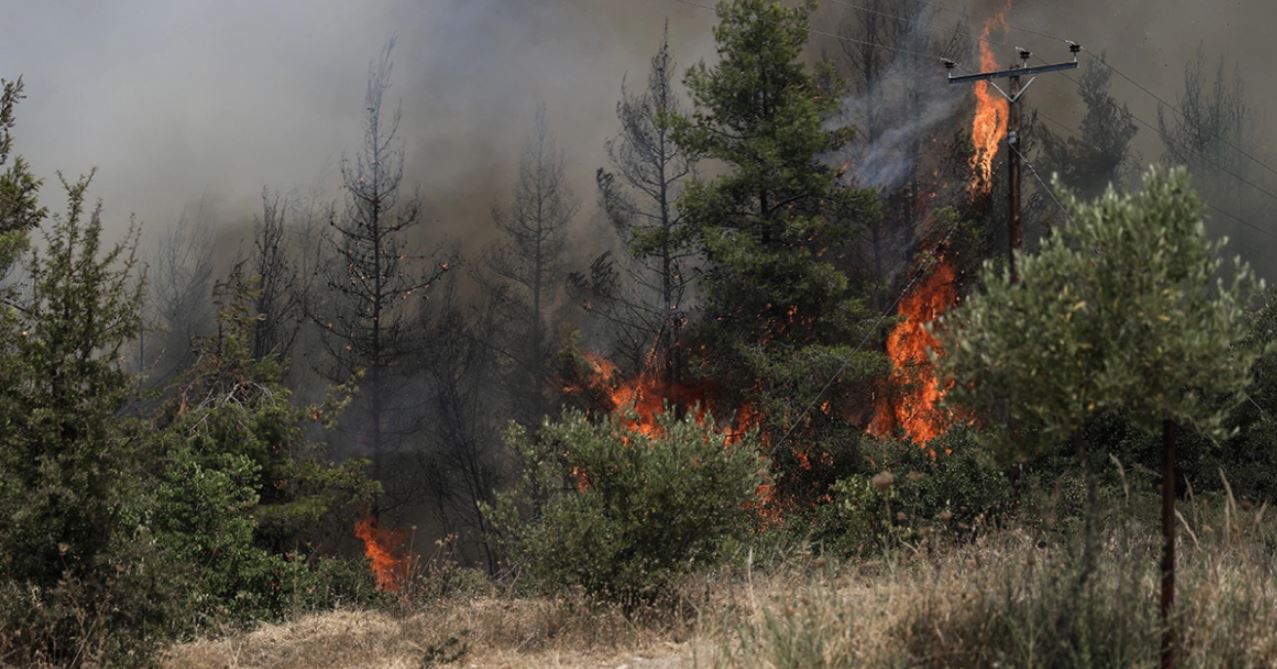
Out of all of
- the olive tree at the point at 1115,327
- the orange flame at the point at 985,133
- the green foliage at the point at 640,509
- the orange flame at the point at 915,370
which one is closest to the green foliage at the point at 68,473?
the green foliage at the point at 640,509

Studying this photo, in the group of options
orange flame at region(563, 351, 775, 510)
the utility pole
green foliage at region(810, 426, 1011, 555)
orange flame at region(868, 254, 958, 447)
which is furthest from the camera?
orange flame at region(563, 351, 775, 510)

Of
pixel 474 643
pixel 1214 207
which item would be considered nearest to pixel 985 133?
pixel 1214 207

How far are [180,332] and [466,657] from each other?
3911 cm

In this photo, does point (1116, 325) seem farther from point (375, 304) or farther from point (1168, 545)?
point (375, 304)

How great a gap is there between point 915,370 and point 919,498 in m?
12.6

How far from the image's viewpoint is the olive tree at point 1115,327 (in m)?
7.54

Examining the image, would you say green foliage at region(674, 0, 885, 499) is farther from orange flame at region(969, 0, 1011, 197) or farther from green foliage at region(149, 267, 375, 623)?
green foliage at region(149, 267, 375, 623)

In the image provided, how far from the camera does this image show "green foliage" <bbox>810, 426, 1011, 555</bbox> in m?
20.1

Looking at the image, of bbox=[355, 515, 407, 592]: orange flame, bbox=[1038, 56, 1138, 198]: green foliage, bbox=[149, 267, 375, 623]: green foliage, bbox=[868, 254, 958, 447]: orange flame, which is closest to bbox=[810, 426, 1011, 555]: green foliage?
bbox=[868, 254, 958, 447]: orange flame

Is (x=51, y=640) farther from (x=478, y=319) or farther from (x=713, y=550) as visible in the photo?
(x=478, y=319)

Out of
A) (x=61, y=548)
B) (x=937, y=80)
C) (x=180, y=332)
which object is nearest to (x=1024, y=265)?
(x=61, y=548)

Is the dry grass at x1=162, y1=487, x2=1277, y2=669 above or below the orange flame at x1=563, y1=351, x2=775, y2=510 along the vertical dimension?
below

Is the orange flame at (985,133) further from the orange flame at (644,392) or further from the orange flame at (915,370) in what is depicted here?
the orange flame at (644,392)

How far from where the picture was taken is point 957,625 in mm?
8750
